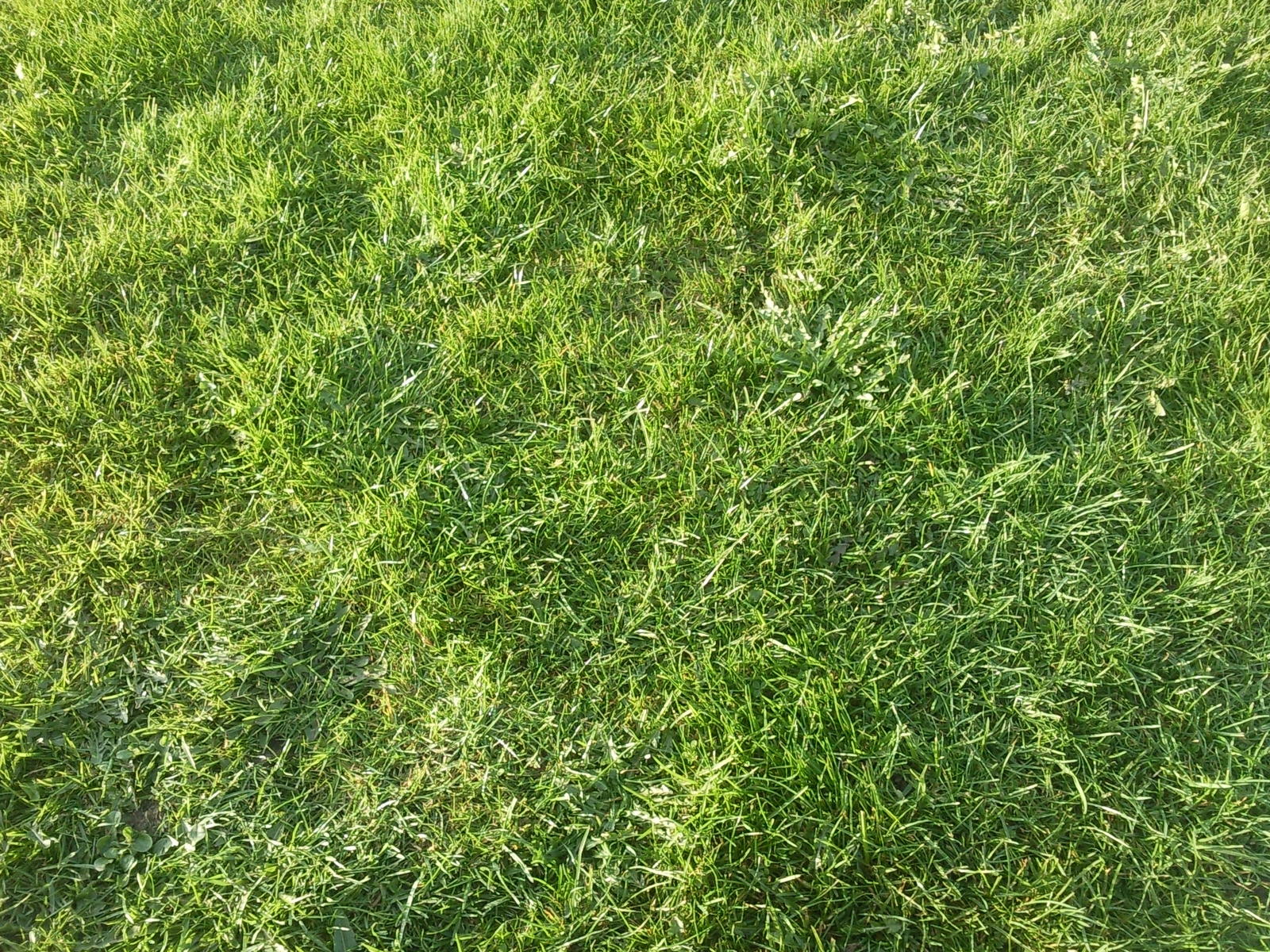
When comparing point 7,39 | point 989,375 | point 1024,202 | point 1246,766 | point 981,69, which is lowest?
point 1246,766

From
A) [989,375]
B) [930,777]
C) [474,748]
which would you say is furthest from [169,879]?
[989,375]

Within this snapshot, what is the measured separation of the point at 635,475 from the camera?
2.42 metres

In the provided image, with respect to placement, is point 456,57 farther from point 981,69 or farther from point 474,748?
point 474,748

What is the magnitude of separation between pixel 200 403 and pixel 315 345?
0.40 metres

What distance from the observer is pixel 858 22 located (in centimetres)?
326

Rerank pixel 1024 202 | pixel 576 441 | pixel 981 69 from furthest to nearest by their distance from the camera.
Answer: pixel 981 69, pixel 1024 202, pixel 576 441

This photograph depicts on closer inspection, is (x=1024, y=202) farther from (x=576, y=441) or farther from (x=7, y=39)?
(x=7, y=39)

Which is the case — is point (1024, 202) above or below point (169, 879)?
above

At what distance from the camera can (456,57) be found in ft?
10.6

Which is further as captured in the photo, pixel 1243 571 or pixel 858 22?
pixel 858 22

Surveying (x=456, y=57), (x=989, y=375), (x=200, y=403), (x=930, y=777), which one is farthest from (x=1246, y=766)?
(x=456, y=57)

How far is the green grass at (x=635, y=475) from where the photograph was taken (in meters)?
1.95

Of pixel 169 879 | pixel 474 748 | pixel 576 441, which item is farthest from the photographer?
pixel 576 441

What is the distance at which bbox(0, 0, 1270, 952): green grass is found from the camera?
76.6 inches
